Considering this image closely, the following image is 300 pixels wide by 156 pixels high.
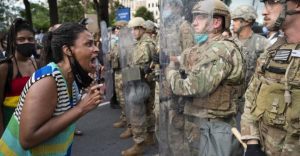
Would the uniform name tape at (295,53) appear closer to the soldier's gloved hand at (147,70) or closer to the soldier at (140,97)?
the soldier at (140,97)

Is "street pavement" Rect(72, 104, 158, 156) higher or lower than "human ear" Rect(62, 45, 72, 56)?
lower

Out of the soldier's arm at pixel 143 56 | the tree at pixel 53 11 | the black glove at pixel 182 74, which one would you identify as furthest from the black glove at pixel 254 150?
the tree at pixel 53 11

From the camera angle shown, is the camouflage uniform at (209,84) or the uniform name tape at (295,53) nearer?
the uniform name tape at (295,53)

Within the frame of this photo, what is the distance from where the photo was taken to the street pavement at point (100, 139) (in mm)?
5230

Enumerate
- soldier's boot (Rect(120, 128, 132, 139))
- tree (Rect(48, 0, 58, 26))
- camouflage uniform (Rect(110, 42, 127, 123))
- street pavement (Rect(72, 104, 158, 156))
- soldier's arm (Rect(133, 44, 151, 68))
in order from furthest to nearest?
tree (Rect(48, 0, 58, 26))
camouflage uniform (Rect(110, 42, 127, 123))
soldier's boot (Rect(120, 128, 132, 139))
soldier's arm (Rect(133, 44, 151, 68))
street pavement (Rect(72, 104, 158, 156))

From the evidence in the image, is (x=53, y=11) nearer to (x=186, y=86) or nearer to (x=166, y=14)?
(x=166, y=14)

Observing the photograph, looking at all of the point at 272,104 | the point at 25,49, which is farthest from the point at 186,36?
the point at 25,49

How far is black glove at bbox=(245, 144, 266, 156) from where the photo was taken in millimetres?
2158

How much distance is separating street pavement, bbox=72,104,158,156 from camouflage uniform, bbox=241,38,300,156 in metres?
3.06

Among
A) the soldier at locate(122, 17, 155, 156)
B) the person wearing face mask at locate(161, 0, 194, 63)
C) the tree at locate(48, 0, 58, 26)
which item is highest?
the tree at locate(48, 0, 58, 26)

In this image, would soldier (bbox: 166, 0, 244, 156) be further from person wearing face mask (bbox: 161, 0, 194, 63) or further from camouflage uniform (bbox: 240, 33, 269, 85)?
camouflage uniform (bbox: 240, 33, 269, 85)

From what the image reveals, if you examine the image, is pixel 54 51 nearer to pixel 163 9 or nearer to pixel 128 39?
pixel 163 9

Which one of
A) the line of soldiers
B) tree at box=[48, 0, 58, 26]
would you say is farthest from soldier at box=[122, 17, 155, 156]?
tree at box=[48, 0, 58, 26]

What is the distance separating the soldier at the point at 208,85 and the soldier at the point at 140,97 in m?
2.31
